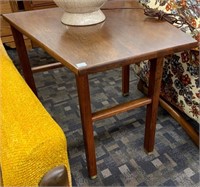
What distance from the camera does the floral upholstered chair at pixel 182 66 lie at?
2.99 ft

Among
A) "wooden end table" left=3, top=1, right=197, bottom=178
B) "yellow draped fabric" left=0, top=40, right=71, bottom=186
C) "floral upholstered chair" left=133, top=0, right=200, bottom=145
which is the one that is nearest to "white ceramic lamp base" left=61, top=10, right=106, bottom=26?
"wooden end table" left=3, top=1, right=197, bottom=178

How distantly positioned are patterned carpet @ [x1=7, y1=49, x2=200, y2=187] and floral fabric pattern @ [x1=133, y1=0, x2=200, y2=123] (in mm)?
178

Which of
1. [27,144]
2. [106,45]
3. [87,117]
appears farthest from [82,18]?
[27,144]

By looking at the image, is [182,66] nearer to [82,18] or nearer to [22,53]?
[82,18]

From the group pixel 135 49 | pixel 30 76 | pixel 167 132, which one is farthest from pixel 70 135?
pixel 135 49

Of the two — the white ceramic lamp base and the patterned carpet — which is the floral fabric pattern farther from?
the white ceramic lamp base

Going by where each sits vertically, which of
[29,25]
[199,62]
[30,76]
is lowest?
[30,76]

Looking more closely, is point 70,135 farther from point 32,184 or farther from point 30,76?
point 32,184

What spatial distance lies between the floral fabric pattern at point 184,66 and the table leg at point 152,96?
176mm

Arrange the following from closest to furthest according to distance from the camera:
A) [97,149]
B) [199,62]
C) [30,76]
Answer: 1. [199,62]
2. [97,149]
3. [30,76]

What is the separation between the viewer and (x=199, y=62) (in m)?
0.91

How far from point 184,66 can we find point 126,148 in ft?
1.57

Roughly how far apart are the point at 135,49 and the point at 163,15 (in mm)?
316

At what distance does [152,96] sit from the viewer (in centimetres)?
92
